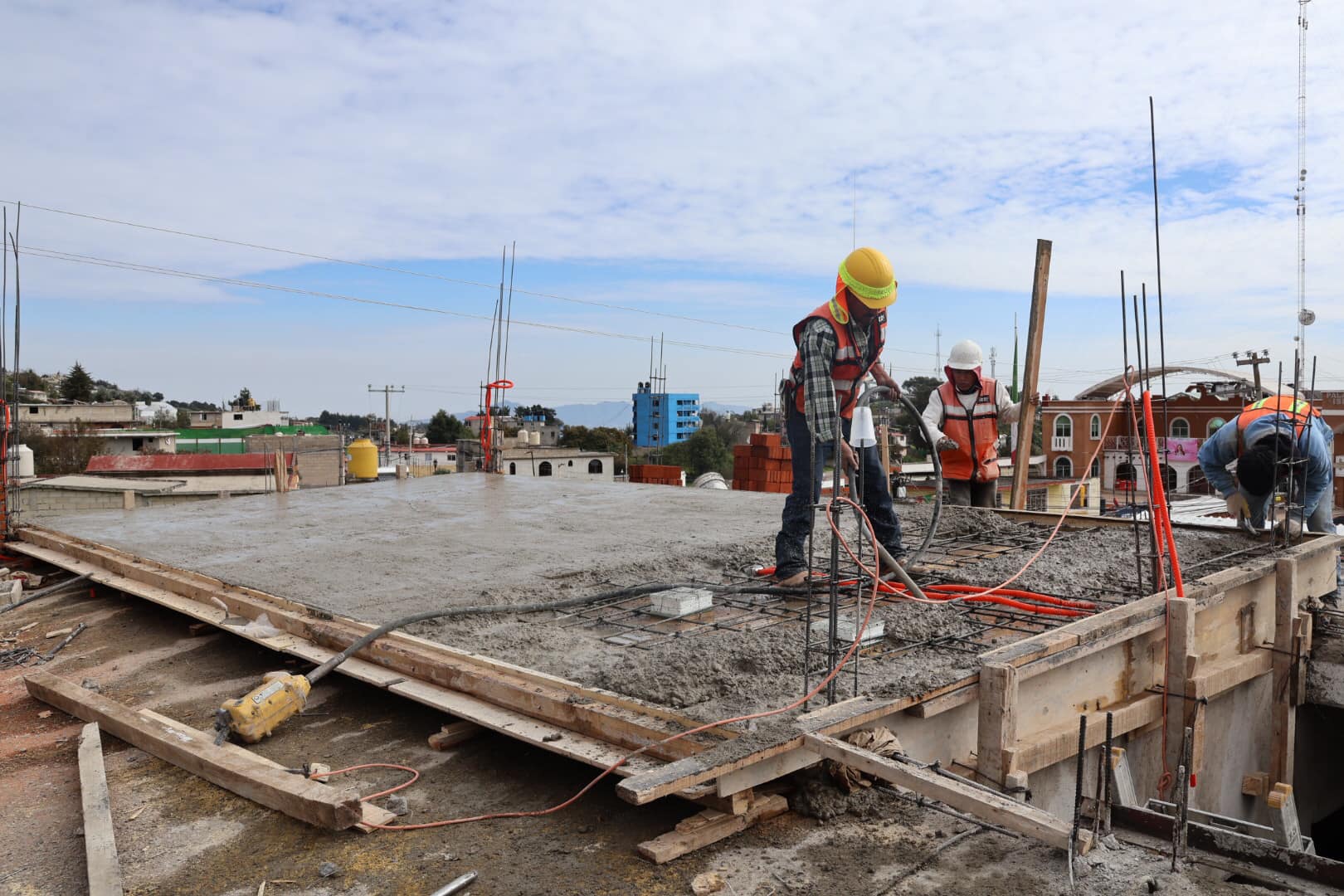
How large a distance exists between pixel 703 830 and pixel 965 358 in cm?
504

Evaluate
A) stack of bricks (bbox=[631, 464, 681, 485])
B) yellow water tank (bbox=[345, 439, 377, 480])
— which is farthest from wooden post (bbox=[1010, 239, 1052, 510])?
yellow water tank (bbox=[345, 439, 377, 480])

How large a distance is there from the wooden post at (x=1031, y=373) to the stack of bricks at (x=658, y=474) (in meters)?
10.4

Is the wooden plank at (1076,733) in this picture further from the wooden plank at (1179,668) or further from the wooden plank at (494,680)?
the wooden plank at (494,680)

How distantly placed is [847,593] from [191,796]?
10.5ft

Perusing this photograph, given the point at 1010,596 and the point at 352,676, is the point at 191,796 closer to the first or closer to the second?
the point at 352,676

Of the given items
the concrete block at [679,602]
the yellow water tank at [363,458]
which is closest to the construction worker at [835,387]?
the concrete block at [679,602]

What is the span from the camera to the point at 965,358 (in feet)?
22.5

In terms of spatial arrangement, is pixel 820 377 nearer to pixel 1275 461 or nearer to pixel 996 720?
pixel 996 720

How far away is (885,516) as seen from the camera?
535cm

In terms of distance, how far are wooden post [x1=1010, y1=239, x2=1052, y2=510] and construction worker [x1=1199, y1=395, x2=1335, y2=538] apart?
1.19 meters

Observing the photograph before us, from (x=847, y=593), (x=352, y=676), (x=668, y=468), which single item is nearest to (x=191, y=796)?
(x=352, y=676)

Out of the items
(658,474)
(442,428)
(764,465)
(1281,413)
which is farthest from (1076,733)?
(442,428)

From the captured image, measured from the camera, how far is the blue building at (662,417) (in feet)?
141

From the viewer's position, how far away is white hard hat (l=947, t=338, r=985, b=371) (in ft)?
22.5
